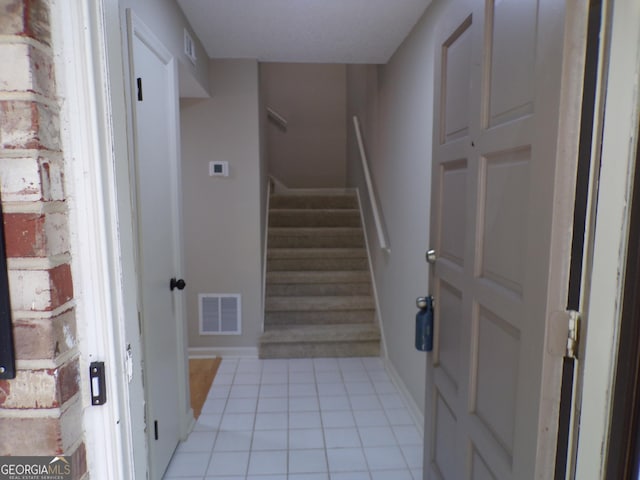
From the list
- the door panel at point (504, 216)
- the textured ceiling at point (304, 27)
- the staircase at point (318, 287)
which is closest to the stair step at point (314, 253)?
the staircase at point (318, 287)

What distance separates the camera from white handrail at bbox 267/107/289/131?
18.0 ft

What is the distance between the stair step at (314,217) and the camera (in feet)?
14.9

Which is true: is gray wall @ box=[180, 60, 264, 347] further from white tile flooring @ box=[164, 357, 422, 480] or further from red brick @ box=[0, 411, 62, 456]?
red brick @ box=[0, 411, 62, 456]

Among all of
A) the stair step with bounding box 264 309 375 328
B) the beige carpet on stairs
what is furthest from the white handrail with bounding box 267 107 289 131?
the beige carpet on stairs

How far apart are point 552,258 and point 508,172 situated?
277mm

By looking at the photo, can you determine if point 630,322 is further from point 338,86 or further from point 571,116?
point 338,86

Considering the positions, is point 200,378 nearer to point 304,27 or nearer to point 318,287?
point 318,287

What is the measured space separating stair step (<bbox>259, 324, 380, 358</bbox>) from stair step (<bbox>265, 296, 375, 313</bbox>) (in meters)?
0.26

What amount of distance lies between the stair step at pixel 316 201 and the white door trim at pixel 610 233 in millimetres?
4094

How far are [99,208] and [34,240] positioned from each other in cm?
10

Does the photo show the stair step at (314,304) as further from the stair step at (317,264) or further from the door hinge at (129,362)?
the door hinge at (129,362)

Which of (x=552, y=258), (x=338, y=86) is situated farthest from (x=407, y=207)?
(x=338, y=86)

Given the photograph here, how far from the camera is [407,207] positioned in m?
2.61

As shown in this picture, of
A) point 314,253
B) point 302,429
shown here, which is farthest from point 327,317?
point 302,429
